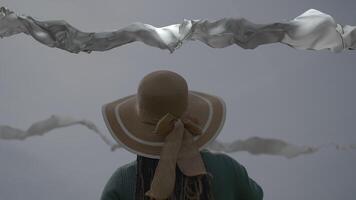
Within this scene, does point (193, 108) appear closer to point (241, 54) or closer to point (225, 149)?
point (225, 149)

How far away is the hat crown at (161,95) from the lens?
565 mm

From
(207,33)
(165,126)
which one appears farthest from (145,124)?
(207,33)

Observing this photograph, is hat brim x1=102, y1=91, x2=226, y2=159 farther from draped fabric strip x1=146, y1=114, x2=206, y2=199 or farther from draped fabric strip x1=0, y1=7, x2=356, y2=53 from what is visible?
draped fabric strip x1=0, y1=7, x2=356, y2=53

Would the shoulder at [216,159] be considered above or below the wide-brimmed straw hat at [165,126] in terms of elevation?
below

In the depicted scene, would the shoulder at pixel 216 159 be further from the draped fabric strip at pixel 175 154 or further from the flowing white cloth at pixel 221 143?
the flowing white cloth at pixel 221 143

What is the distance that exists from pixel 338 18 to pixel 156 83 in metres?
0.77

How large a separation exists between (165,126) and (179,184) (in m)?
0.07

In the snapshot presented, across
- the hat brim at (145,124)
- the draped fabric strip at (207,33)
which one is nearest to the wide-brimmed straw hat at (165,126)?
the hat brim at (145,124)

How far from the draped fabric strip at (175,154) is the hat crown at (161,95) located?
17mm

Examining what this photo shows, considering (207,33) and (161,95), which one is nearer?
(161,95)

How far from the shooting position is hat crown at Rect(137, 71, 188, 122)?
0.56 metres

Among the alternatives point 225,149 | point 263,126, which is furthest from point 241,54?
point 225,149

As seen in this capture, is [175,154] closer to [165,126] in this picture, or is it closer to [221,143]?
[165,126]

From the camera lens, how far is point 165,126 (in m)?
0.56
